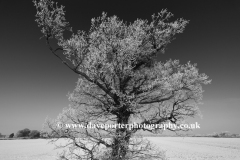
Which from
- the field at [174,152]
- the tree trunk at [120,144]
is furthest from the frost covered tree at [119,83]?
the field at [174,152]

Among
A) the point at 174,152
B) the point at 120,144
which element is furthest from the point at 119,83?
the point at 174,152

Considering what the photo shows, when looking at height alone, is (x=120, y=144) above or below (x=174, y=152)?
above

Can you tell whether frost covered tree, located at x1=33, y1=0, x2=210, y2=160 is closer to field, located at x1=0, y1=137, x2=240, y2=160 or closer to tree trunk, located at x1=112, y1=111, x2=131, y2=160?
tree trunk, located at x1=112, y1=111, x2=131, y2=160

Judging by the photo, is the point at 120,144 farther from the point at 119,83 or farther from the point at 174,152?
the point at 174,152

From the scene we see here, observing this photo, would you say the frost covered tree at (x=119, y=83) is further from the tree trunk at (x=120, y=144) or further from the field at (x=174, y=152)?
the field at (x=174, y=152)

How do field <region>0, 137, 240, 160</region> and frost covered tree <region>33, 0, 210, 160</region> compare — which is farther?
field <region>0, 137, 240, 160</region>

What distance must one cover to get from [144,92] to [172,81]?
1476 millimetres

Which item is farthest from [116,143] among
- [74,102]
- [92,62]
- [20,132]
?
[20,132]

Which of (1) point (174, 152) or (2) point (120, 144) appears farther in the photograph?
(1) point (174, 152)

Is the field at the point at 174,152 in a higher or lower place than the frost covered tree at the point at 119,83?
lower

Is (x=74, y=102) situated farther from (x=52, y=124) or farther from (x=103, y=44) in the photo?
(x=103, y=44)

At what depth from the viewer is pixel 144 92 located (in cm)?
820

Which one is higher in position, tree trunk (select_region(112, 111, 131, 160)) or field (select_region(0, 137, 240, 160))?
tree trunk (select_region(112, 111, 131, 160))

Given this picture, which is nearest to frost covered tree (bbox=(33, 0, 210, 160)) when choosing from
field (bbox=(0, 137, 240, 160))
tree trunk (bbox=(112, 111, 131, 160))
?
tree trunk (bbox=(112, 111, 131, 160))
